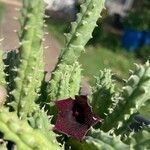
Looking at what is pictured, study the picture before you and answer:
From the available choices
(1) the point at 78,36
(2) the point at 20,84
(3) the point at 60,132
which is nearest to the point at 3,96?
(2) the point at 20,84

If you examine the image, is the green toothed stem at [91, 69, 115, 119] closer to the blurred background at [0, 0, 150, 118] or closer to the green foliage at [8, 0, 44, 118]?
the green foliage at [8, 0, 44, 118]

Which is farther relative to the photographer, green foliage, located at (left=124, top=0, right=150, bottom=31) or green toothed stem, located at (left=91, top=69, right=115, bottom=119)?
green foliage, located at (left=124, top=0, right=150, bottom=31)

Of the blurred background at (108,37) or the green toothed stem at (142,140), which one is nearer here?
the green toothed stem at (142,140)

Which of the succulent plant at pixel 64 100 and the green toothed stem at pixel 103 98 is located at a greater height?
the succulent plant at pixel 64 100

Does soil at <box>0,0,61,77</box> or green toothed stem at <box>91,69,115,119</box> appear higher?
green toothed stem at <box>91,69,115,119</box>

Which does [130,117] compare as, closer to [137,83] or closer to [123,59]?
[137,83]

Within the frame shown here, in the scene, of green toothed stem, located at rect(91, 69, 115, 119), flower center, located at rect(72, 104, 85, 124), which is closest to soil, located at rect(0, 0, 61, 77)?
green toothed stem, located at rect(91, 69, 115, 119)

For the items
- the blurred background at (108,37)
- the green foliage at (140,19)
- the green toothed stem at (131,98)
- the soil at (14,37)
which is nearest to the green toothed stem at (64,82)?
the green toothed stem at (131,98)

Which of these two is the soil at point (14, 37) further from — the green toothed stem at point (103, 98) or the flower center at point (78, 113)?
the flower center at point (78, 113)

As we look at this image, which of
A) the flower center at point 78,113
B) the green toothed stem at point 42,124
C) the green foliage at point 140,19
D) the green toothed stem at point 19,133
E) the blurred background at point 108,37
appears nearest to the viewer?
the green toothed stem at point 19,133
